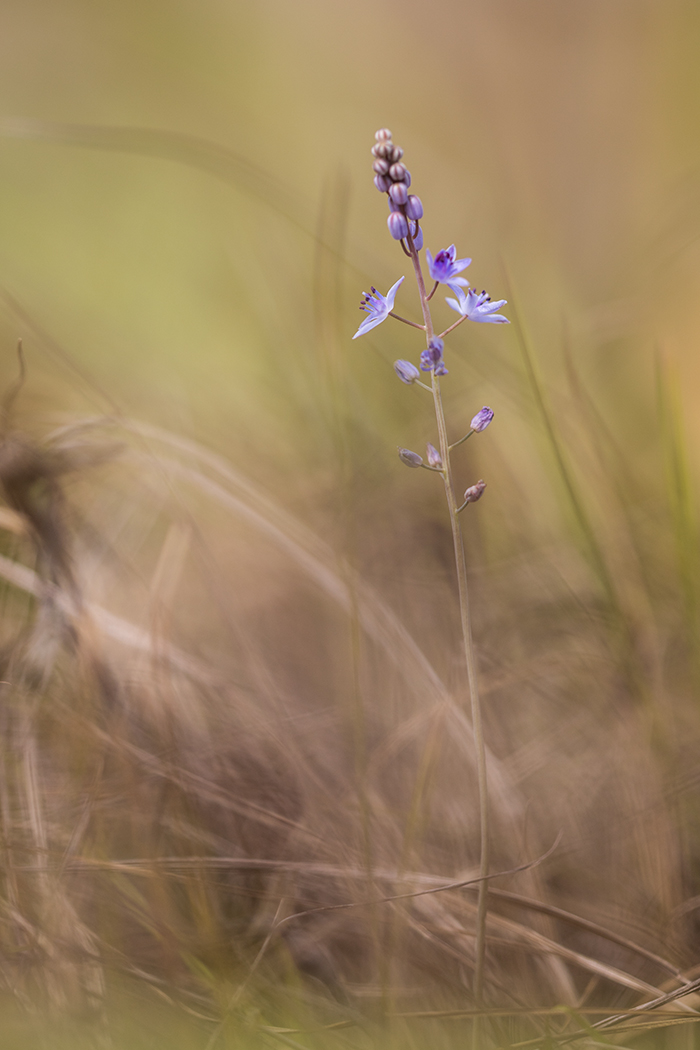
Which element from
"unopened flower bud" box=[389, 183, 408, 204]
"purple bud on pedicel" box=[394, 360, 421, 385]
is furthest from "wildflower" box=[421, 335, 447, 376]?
"unopened flower bud" box=[389, 183, 408, 204]

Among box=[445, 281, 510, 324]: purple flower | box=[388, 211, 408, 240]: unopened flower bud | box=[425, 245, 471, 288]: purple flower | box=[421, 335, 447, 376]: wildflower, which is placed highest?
box=[388, 211, 408, 240]: unopened flower bud

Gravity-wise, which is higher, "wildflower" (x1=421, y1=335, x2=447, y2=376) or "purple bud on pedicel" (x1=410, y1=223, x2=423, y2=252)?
"purple bud on pedicel" (x1=410, y1=223, x2=423, y2=252)

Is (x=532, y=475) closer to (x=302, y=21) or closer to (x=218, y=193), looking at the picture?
(x=218, y=193)

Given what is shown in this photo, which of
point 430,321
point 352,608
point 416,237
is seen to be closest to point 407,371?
point 430,321

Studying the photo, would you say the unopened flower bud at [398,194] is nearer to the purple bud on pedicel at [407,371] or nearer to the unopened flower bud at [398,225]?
the unopened flower bud at [398,225]

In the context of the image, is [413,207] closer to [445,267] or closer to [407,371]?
[445,267]

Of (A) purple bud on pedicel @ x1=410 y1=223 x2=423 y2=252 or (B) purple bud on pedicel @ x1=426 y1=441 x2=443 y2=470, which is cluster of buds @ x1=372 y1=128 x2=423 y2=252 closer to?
(A) purple bud on pedicel @ x1=410 y1=223 x2=423 y2=252

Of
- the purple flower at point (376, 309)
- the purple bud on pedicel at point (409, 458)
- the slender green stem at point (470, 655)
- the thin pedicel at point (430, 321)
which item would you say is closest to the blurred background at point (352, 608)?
the slender green stem at point (470, 655)
